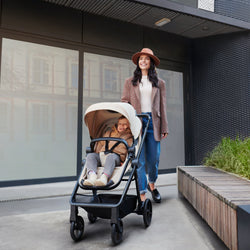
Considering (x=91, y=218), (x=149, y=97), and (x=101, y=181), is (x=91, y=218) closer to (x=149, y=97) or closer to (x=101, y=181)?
(x=101, y=181)

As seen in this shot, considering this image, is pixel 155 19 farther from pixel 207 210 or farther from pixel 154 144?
pixel 207 210

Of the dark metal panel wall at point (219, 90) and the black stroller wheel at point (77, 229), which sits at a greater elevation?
the dark metal panel wall at point (219, 90)

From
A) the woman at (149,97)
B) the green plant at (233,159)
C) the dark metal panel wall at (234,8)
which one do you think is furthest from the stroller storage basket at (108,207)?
the dark metal panel wall at (234,8)

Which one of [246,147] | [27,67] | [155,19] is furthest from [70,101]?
[246,147]

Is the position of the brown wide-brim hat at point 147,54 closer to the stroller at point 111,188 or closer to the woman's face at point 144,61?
the woman's face at point 144,61

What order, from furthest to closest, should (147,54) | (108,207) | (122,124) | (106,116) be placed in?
(147,54) → (106,116) → (122,124) → (108,207)

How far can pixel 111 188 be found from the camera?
1900 mm

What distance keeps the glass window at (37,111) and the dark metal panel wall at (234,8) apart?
115 inches

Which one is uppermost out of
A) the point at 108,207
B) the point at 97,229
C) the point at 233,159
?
the point at 233,159

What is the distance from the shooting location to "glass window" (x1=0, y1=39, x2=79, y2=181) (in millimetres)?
4180

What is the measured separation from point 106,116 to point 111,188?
76 centimetres

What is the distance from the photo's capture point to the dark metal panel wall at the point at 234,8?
5.04m

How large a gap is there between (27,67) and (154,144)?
273 centimetres

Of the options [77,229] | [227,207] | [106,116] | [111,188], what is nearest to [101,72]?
[106,116]
